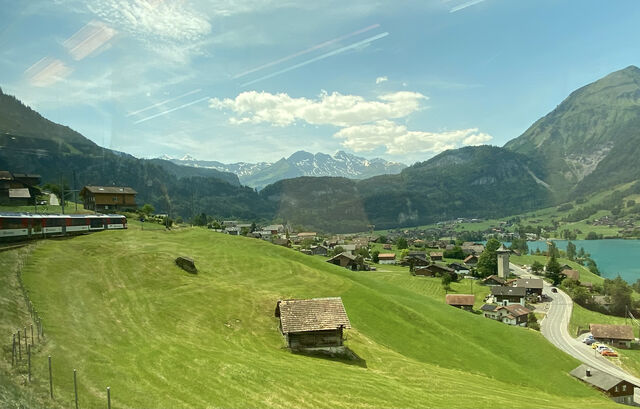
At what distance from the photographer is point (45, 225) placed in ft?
153

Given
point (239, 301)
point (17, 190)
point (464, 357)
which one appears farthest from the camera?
point (17, 190)

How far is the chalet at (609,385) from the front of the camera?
45.5 meters

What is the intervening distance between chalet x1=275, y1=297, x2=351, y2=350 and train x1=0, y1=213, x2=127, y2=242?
31.8m

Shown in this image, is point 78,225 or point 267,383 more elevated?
point 78,225

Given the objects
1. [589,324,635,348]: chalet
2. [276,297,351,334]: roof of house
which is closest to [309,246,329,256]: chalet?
[589,324,635,348]: chalet

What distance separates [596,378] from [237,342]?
1788 inches

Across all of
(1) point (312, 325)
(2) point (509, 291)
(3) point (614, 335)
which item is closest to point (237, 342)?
(1) point (312, 325)

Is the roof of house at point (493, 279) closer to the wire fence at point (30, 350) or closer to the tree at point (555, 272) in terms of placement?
the tree at point (555, 272)

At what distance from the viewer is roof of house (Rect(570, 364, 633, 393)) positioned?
151 feet

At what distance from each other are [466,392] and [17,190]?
278ft

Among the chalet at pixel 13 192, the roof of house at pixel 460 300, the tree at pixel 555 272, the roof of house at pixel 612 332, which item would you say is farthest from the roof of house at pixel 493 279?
the chalet at pixel 13 192

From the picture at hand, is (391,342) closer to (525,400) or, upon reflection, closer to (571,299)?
(525,400)

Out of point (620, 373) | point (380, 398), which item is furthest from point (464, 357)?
point (620, 373)

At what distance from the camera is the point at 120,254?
45125 millimetres
